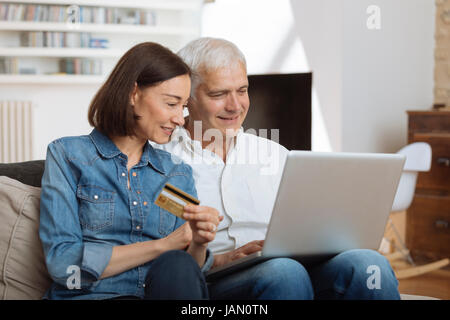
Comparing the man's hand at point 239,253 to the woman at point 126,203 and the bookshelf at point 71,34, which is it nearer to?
A: the woman at point 126,203

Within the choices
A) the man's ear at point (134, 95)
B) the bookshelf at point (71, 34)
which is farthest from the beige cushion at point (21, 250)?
the bookshelf at point (71, 34)

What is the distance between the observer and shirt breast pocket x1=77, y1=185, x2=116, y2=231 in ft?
4.36

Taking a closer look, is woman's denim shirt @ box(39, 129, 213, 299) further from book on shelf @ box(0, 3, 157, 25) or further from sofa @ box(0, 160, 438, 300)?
book on shelf @ box(0, 3, 157, 25)

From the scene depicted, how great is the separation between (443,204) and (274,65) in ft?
4.81

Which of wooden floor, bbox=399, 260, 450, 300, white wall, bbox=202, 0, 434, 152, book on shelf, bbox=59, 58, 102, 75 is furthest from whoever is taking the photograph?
book on shelf, bbox=59, 58, 102, 75

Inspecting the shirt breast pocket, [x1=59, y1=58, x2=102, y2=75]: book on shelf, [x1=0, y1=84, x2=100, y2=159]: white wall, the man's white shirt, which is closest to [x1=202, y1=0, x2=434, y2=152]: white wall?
[x1=59, y1=58, x2=102, y2=75]: book on shelf

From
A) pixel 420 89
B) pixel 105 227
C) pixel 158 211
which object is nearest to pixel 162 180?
pixel 158 211

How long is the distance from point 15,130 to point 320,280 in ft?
11.8

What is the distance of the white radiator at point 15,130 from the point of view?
172 inches

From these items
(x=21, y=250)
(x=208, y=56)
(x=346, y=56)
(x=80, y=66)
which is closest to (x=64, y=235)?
(x=21, y=250)

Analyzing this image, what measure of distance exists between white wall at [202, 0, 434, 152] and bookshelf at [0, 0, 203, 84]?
695mm

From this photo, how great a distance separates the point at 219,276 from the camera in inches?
54.4

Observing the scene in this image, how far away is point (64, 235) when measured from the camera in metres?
1.25
